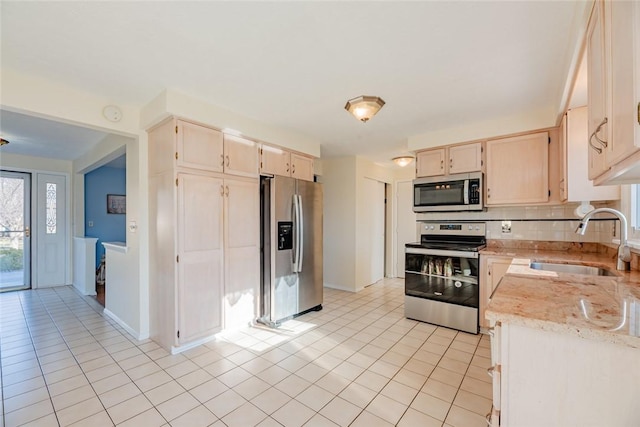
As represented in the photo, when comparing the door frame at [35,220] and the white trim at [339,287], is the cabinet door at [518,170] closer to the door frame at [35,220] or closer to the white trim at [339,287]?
the white trim at [339,287]

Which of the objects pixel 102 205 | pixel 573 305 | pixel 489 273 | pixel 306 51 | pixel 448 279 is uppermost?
pixel 306 51

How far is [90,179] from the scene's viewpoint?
219 inches

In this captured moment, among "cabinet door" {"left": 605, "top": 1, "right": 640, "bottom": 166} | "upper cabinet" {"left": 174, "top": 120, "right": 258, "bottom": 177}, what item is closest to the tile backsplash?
"cabinet door" {"left": 605, "top": 1, "right": 640, "bottom": 166}

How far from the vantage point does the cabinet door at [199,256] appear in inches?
102

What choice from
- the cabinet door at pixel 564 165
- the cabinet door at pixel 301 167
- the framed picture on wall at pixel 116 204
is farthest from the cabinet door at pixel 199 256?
the framed picture on wall at pixel 116 204

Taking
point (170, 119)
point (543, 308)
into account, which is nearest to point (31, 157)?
point (170, 119)

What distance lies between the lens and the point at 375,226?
5.40m

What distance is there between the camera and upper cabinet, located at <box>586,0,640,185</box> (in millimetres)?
878

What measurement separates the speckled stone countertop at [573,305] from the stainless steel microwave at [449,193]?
1700 mm

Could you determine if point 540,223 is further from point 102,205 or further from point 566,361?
point 102,205

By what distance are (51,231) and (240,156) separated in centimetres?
466

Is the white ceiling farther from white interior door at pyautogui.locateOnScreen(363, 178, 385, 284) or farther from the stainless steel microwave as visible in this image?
white interior door at pyautogui.locateOnScreen(363, 178, 385, 284)

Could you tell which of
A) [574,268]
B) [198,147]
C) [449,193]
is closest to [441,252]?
[449,193]

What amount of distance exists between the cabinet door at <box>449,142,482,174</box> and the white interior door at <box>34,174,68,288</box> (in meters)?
6.72
